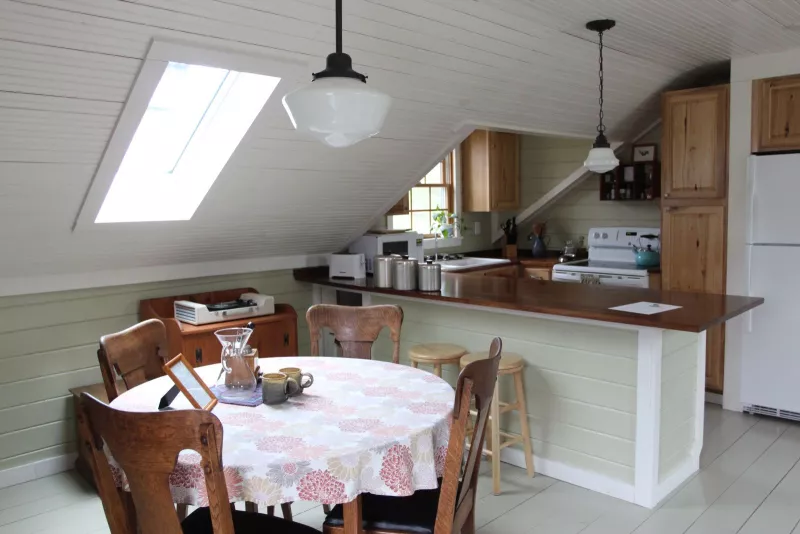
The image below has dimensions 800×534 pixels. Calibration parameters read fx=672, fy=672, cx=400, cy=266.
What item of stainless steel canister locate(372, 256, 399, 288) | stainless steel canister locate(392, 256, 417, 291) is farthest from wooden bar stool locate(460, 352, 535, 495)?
stainless steel canister locate(372, 256, 399, 288)

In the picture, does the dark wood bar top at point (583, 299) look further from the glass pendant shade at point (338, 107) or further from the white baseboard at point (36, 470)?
the white baseboard at point (36, 470)

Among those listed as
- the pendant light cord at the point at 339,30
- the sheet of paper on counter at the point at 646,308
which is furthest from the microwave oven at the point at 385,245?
the pendant light cord at the point at 339,30

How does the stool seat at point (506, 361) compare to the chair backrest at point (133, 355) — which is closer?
the chair backrest at point (133, 355)

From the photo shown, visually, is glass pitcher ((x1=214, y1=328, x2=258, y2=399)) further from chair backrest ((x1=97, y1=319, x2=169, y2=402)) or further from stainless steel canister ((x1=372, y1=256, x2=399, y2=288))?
stainless steel canister ((x1=372, y1=256, x2=399, y2=288))

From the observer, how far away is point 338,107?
166 cm

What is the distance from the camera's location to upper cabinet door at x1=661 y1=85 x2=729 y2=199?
426 centimetres

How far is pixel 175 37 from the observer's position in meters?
2.46

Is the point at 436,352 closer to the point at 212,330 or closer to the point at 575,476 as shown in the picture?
the point at 575,476

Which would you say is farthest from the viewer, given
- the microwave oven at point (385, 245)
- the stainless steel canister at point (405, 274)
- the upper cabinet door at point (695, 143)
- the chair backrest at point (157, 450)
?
the microwave oven at point (385, 245)

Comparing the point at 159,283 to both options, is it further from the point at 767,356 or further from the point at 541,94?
the point at 767,356

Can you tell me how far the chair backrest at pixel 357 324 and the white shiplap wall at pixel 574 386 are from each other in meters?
0.84

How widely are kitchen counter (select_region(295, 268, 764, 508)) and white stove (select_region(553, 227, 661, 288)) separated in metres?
1.35

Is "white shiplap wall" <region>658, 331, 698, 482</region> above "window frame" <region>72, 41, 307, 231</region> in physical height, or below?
below

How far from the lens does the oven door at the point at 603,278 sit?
15.8 feet
